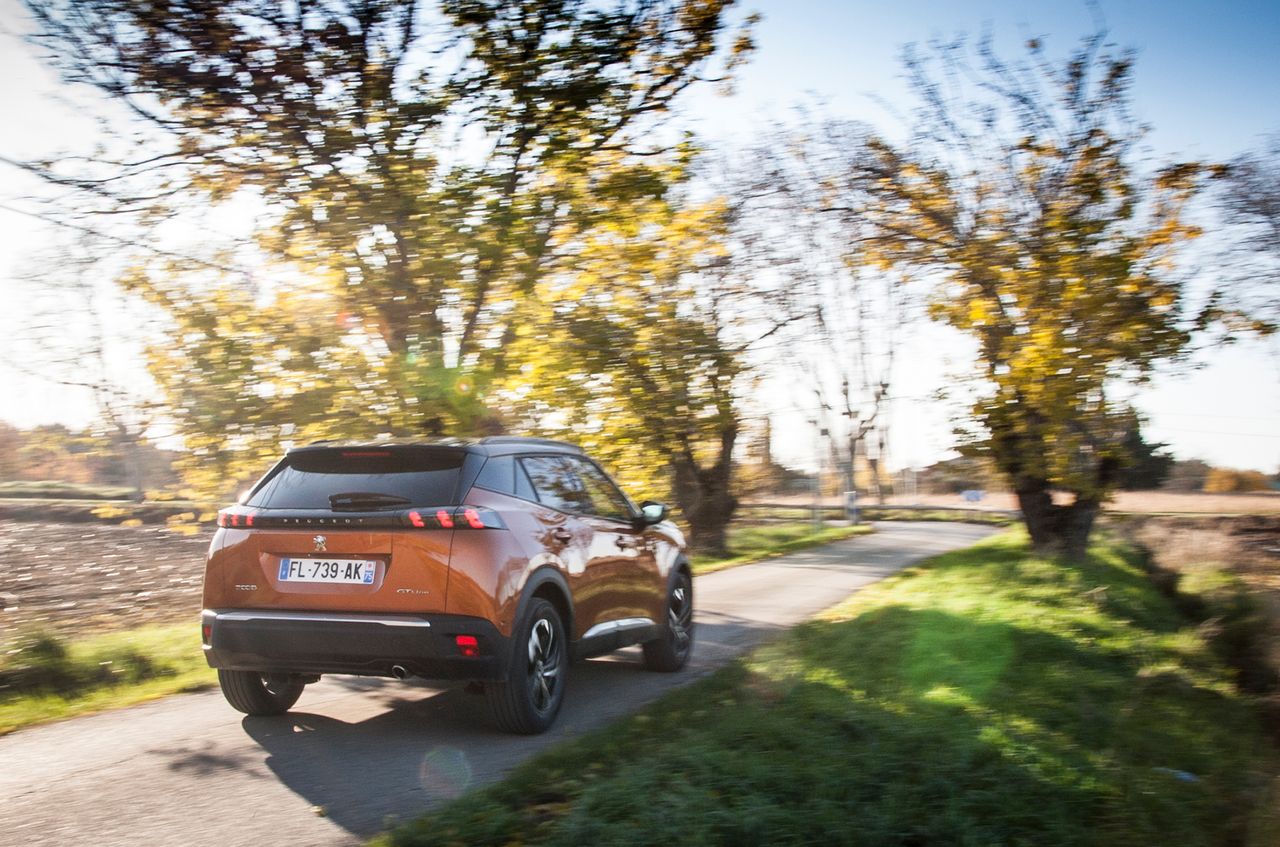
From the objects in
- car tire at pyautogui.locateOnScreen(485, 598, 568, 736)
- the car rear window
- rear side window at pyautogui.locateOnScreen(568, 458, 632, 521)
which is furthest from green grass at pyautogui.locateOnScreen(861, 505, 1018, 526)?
the car rear window

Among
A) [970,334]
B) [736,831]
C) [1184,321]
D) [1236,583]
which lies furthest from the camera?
[1236,583]

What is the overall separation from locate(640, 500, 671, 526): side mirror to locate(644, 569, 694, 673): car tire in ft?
2.44

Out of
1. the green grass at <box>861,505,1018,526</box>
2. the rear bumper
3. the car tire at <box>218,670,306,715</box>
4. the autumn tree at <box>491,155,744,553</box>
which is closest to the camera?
the rear bumper

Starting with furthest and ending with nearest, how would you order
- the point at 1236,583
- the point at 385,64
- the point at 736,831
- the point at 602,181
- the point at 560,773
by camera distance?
the point at 1236,583
the point at 602,181
the point at 385,64
the point at 560,773
the point at 736,831

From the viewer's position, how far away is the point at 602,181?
34.3 ft

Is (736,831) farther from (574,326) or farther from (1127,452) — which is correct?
(1127,452)

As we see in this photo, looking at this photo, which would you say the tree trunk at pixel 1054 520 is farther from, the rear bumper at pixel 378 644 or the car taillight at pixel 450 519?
the rear bumper at pixel 378 644

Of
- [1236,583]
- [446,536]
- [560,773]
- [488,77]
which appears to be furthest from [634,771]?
[1236,583]

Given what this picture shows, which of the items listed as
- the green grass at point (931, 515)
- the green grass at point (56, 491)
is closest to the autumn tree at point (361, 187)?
the green grass at point (56, 491)

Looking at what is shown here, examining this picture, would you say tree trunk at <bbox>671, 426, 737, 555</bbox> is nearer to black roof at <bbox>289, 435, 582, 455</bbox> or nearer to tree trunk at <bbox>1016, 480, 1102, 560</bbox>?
tree trunk at <bbox>1016, 480, 1102, 560</bbox>

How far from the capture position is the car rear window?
5.62 meters

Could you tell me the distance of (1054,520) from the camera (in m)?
16.6

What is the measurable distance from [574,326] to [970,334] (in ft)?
21.0

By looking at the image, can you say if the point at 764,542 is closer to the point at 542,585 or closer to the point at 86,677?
the point at 86,677
